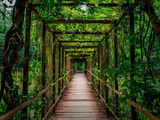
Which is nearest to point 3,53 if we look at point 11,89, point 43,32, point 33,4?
point 11,89

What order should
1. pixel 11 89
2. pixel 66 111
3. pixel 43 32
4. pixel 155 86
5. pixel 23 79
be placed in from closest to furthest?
pixel 155 86 → pixel 11 89 → pixel 23 79 → pixel 43 32 → pixel 66 111

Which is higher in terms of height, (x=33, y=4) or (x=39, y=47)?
(x=33, y=4)

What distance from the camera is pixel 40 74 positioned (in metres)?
2.67

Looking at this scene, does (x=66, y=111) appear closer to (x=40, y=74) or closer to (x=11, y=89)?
(x=40, y=74)

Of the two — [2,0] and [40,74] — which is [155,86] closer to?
[2,0]

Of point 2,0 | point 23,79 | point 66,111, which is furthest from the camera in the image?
point 66,111

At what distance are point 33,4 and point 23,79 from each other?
4.13ft

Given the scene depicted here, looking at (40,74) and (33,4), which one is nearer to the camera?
(33,4)

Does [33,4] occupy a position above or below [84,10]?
below

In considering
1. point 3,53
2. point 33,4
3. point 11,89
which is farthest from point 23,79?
point 33,4

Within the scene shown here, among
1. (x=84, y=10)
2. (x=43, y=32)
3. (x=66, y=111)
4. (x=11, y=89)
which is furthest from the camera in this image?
(x=66, y=111)

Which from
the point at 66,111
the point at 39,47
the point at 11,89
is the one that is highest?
the point at 39,47

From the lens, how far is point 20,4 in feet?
5.43

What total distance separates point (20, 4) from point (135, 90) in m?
1.87
